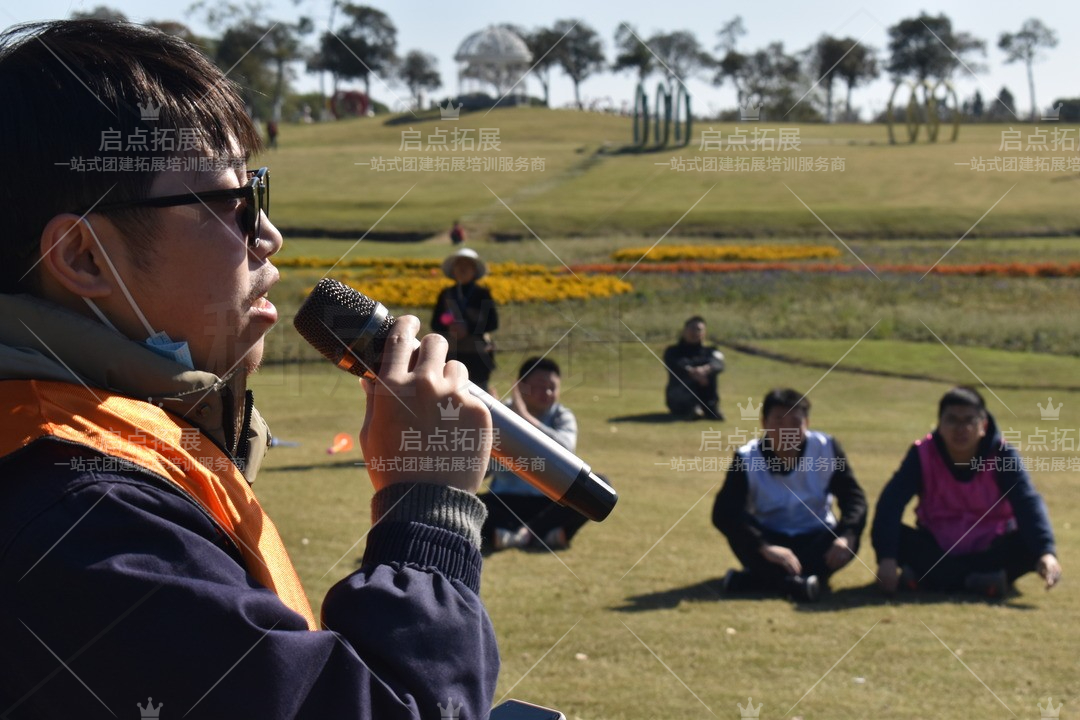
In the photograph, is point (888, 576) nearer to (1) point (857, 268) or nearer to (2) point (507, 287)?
(2) point (507, 287)

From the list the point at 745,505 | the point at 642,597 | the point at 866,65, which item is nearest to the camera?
the point at 642,597

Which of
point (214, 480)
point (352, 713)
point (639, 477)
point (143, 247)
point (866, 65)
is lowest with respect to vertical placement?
point (639, 477)

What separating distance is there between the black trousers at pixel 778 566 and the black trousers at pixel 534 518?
1.20 meters

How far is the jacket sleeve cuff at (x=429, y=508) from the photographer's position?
149cm

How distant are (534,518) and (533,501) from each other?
5.8 inches

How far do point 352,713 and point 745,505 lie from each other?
5.78m

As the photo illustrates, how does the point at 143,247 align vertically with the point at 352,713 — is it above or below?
above

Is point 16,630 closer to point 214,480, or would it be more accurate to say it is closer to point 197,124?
point 214,480

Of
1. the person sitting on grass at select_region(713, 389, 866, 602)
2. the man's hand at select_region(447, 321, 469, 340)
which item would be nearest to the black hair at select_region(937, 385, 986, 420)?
the person sitting on grass at select_region(713, 389, 866, 602)

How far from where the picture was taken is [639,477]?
9.83m

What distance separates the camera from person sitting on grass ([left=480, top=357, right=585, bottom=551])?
7395 millimetres

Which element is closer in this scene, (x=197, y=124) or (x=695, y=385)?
(x=197, y=124)

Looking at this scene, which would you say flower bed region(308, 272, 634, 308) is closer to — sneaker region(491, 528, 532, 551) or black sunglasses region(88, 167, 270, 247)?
sneaker region(491, 528, 532, 551)

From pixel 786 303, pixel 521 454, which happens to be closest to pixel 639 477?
pixel 521 454
